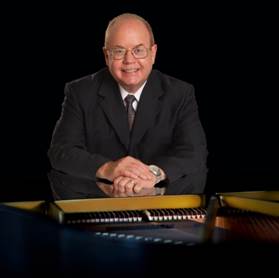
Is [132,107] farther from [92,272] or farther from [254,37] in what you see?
[92,272]

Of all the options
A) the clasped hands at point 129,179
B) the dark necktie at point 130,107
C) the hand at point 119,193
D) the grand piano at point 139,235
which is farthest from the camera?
the dark necktie at point 130,107

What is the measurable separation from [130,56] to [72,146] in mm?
688

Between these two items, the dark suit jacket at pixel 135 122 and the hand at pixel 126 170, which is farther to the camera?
the dark suit jacket at pixel 135 122

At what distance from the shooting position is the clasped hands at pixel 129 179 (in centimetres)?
362

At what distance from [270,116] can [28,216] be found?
12.4ft

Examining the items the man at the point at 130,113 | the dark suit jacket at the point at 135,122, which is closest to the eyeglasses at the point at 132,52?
the man at the point at 130,113

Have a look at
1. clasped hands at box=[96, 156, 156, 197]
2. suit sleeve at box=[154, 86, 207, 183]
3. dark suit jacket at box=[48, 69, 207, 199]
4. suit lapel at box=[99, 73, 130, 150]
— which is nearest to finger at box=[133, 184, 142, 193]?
clasped hands at box=[96, 156, 156, 197]

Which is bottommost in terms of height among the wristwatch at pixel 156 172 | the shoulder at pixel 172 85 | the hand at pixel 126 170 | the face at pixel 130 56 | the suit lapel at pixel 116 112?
the wristwatch at pixel 156 172

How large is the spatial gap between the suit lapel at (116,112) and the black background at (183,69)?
0.51m

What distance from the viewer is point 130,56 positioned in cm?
462

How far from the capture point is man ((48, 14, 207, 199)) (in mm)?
4562

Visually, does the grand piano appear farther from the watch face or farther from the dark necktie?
the dark necktie

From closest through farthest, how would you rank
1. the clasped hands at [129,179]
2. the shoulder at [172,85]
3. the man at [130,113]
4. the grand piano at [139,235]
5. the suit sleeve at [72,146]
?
the grand piano at [139,235]
the clasped hands at [129,179]
the suit sleeve at [72,146]
the man at [130,113]
the shoulder at [172,85]

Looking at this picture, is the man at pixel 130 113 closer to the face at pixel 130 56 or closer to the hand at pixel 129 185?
the face at pixel 130 56
